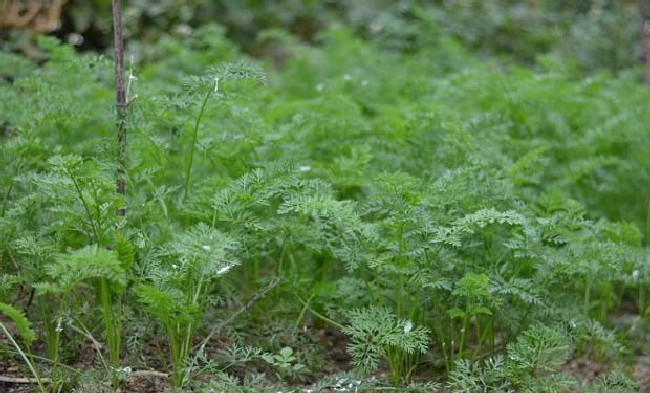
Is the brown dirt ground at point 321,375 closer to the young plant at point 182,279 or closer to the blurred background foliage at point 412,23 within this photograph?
the young plant at point 182,279

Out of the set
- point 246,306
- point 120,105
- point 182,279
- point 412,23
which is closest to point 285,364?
point 246,306

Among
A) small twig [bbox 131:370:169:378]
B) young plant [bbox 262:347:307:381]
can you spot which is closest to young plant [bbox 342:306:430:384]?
young plant [bbox 262:347:307:381]

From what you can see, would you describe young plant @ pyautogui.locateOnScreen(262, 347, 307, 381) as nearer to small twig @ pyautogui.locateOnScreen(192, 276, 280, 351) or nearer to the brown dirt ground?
the brown dirt ground

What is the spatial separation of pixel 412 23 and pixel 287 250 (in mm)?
4306

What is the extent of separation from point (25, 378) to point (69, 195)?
593mm

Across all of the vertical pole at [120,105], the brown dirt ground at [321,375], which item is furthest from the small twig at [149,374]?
the vertical pole at [120,105]

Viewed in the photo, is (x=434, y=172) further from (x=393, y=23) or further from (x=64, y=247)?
(x=393, y=23)

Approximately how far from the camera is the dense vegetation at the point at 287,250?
94.5 inches

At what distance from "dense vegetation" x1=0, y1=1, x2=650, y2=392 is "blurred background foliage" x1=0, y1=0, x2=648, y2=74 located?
8.58 ft

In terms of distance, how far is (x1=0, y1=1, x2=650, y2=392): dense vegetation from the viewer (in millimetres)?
2400

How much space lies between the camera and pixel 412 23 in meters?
6.80

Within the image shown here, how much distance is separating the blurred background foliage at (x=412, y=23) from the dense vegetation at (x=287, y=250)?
261 cm

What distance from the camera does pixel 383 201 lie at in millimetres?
2613

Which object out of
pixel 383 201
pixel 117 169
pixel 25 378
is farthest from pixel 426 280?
pixel 25 378
